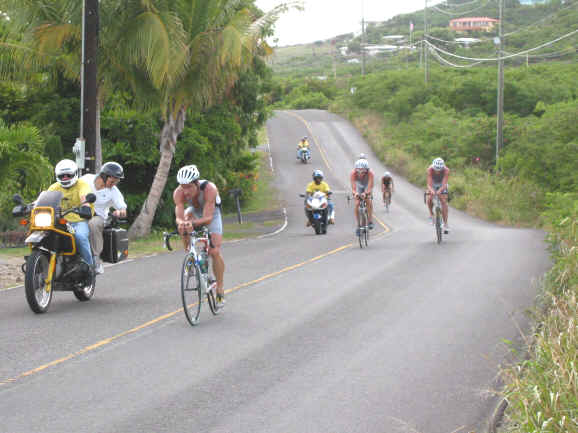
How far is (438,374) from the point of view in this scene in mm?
7738

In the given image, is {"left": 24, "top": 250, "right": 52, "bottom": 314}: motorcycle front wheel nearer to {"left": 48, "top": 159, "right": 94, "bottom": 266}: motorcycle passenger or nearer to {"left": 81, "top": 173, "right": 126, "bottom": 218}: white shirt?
{"left": 48, "top": 159, "right": 94, "bottom": 266}: motorcycle passenger

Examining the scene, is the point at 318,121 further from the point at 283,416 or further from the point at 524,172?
the point at 283,416

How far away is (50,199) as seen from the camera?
10.7 metres

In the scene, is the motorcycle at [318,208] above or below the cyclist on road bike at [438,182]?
below

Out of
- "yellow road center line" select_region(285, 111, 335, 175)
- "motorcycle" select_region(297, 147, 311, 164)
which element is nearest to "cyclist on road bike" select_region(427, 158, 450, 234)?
"yellow road center line" select_region(285, 111, 335, 175)

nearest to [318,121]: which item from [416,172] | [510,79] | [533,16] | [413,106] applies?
[413,106]

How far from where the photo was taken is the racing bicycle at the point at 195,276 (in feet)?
32.1

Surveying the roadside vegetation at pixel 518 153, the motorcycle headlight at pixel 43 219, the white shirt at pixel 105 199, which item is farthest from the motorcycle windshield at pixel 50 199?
the roadside vegetation at pixel 518 153

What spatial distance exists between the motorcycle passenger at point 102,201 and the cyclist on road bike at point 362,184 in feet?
29.8

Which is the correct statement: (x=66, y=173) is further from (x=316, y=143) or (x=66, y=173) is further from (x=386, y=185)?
(x=316, y=143)

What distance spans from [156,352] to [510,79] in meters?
64.5

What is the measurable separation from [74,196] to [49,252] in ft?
3.32

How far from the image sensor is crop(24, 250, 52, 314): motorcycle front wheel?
10172mm

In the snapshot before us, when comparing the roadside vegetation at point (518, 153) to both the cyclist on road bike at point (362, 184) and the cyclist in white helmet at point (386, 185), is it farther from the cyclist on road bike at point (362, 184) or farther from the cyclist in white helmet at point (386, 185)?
the cyclist in white helmet at point (386, 185)
